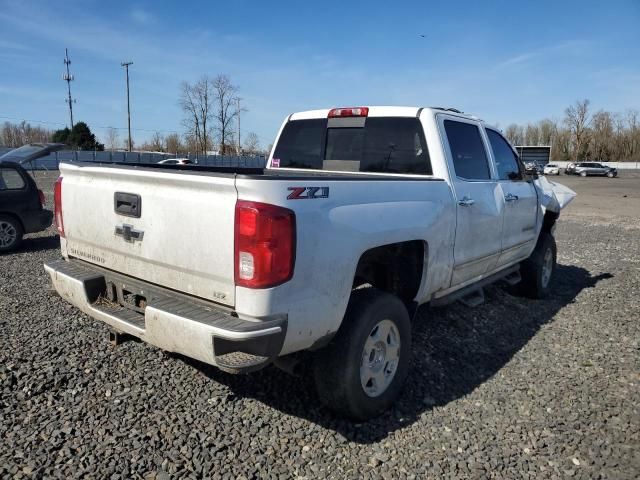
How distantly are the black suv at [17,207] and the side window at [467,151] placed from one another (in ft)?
25.7

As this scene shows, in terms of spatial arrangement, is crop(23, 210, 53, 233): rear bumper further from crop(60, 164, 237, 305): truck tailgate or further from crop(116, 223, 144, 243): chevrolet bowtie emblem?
crop(116, 223, 144, 243): chevrolet bowtie emblem

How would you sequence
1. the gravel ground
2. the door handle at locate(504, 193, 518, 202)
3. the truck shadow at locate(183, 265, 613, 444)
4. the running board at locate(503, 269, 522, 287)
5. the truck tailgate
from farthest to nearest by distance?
the running board at locate(503, 269, 522, 287) < the door handle at locate(504, 193, 518, 202) < the truck shadow at locate(183, 265, 613, 444) < the gravel ground < the truck tailgate

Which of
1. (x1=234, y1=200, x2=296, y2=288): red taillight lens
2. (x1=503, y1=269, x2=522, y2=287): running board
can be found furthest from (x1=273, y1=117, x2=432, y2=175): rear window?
(x1=503, y1=269, x2=522, y2=287): running board

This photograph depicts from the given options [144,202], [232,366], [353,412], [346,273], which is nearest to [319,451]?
[353,412]

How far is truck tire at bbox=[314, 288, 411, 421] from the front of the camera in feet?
9.45

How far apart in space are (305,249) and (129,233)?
46.2 inches

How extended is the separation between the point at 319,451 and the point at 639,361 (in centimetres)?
317

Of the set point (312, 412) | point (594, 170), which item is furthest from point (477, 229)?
point (594, 170)

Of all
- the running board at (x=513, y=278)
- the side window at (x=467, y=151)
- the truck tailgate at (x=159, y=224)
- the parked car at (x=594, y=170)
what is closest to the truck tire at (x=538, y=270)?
the running board at (x=513, y=278)

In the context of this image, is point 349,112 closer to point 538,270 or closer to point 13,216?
point 538,270

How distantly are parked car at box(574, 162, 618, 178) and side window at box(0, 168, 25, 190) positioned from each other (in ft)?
196

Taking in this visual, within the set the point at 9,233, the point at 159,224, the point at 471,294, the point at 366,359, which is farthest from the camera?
the point at 9,233

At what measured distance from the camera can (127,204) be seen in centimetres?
293

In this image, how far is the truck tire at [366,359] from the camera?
2881mm
